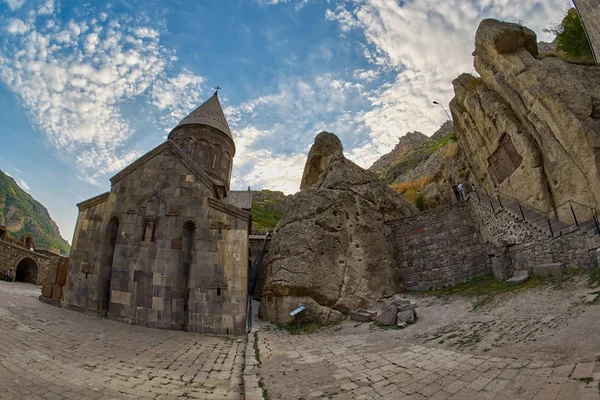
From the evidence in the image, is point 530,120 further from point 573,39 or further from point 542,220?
point 573,39

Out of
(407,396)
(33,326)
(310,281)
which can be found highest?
(310,281)

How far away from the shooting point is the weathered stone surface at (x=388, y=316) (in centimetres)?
826

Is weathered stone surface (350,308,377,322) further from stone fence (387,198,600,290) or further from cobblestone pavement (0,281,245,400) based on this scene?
stone fence (387,198,600,290)

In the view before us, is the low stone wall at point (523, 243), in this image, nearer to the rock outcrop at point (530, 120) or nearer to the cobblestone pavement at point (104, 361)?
the rock outcrop at point (530, 120)

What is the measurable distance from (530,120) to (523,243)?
5.04 metres

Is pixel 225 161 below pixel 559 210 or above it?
above

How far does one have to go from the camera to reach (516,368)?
3.90 metres

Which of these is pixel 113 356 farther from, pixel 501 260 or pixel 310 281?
pixel 501 260

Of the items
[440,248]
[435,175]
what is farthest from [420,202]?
[440,248]

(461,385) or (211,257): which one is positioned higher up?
(211,257)

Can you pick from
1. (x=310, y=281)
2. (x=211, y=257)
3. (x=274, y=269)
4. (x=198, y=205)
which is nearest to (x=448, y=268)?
(x=310, y=281)

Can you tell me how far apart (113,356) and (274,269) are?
6005 mm

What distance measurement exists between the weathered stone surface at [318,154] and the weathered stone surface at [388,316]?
17.1 m

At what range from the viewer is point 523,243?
9.90 metres
